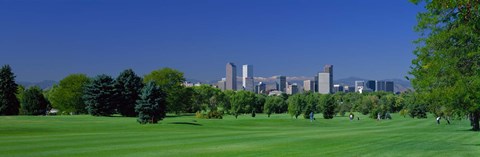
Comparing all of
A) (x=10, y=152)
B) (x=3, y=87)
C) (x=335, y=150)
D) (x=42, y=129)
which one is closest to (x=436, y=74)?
→ (x=335, y=150)

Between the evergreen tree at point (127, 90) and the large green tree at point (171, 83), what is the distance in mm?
10812

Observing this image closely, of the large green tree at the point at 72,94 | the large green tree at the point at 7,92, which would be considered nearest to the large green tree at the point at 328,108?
the large green tree at the point at 72,94

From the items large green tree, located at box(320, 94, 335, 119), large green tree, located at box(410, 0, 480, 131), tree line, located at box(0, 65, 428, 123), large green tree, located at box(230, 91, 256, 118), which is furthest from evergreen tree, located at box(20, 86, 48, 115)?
large green tree, located at box(410, 0, 480, 131)

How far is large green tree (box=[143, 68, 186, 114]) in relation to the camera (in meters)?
103

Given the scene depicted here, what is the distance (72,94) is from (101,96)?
1759 cm

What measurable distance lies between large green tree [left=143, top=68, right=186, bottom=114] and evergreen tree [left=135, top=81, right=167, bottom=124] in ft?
150

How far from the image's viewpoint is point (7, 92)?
86125 mm

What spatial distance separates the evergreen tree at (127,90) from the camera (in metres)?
87.8

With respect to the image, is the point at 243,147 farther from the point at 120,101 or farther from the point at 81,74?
the point at 81,74

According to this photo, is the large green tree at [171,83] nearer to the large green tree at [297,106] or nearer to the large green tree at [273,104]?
the large green tree at [297,106]

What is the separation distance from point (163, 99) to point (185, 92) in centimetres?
5195

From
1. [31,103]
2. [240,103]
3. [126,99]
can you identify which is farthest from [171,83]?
[31,103]

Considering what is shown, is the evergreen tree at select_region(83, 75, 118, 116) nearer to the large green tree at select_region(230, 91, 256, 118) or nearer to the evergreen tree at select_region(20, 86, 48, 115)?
the evergreen tree at select_region(20, 86, 48, 115)

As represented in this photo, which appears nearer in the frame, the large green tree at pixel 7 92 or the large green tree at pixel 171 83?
the large green tree at pixel 7 92
